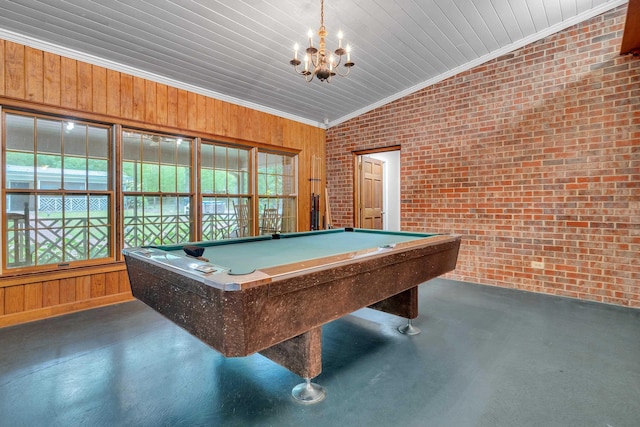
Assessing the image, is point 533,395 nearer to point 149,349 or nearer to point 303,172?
point 149,349

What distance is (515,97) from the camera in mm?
3893

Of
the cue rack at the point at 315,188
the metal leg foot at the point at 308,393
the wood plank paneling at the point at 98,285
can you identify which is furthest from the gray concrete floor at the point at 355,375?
the cue rack at the point at 315,188

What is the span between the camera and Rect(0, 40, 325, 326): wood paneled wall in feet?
9.24

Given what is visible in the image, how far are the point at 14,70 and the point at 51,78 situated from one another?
25 centimetres

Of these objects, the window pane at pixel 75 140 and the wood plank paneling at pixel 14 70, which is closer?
the wood plank paneling at pixel 14 70

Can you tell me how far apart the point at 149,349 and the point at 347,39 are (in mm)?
3482

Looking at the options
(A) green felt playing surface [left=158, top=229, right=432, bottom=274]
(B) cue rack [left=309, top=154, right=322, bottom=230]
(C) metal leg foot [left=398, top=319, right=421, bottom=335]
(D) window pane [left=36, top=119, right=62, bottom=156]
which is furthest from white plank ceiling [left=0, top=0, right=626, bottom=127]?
(C) metal leg foot [left=398, top=319, right=421, bottom=335]

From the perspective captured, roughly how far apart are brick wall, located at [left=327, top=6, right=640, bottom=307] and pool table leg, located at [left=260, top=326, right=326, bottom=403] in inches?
129

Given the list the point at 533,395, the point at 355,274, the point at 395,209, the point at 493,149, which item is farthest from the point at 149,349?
the point at 395,209

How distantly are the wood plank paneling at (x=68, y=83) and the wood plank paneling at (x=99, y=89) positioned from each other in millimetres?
145

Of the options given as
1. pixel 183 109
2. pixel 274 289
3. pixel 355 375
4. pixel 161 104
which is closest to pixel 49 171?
pixel 161 104

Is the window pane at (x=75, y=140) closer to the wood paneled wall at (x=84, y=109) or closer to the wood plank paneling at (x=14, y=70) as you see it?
the wood paneled wall at (x=84, y=109)

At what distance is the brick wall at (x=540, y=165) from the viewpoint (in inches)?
131

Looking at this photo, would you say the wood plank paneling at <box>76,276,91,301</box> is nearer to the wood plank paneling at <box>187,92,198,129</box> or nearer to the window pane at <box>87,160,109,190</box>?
the window pane at <box>87,160,109,190</box>
